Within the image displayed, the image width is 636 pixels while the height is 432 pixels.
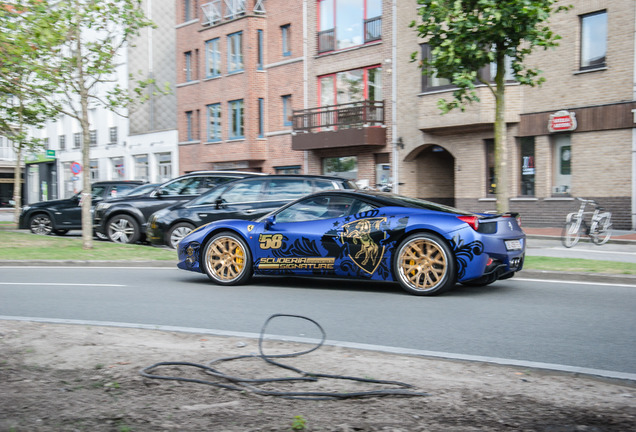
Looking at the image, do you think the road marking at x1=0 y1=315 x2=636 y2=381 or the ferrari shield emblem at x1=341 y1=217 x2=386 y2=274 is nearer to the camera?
the road marking at x1=0 y1=315 x2=636 y2=381

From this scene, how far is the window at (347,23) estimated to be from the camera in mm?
27531

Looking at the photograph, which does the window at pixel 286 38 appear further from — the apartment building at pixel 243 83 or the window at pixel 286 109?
the window at pixel 286 109

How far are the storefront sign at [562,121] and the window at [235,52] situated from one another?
17.7 meters

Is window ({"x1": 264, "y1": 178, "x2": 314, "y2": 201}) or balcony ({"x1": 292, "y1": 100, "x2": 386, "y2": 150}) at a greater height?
balcony ({"x1": 292, "y1": 100, "x2": 386, "y2": 150})

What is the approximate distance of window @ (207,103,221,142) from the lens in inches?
1407

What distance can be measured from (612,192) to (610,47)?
173 inches

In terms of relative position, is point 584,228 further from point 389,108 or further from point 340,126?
point 340,126

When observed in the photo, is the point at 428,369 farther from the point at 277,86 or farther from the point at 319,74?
the point at 277,86

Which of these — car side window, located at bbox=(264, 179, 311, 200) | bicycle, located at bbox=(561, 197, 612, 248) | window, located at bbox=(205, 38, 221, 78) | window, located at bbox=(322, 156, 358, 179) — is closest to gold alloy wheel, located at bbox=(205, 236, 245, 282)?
car side window, located at bbox=(264, 179, 311, 200)

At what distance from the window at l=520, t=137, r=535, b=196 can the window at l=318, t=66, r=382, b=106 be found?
7182 mm

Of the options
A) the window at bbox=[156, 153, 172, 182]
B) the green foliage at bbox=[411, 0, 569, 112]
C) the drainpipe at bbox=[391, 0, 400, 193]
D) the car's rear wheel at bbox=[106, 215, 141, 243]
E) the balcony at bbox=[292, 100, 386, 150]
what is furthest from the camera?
the window at bbox=[156, 153, 172, 182]

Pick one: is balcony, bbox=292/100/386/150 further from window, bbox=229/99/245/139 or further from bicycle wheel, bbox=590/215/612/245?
bicycle wheel, bbox=590/215/612/245

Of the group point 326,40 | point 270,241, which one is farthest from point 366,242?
point 326,40

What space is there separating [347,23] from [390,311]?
2363 centimetres
